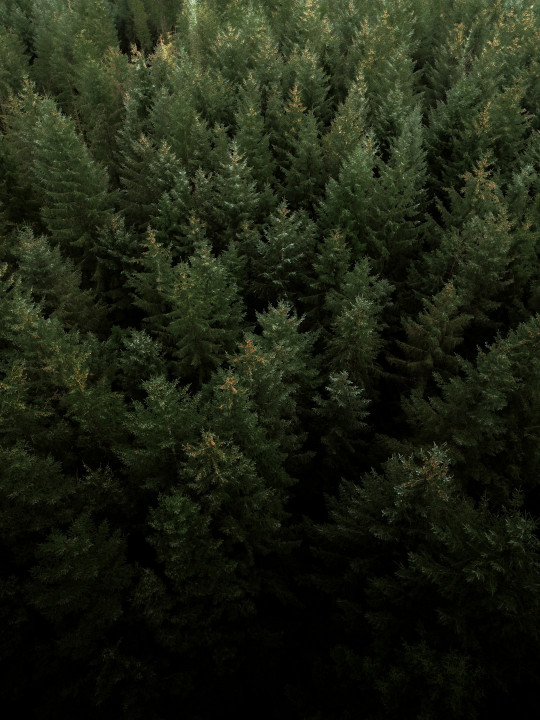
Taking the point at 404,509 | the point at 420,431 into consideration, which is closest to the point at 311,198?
the point at 420,431

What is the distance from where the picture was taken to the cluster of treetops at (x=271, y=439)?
10.3 meters

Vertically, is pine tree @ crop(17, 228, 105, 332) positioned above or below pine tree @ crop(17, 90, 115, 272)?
below

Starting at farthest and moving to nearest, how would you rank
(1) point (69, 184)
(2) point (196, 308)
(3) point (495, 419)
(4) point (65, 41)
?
(4) point (65, 41), (1) point (69, 184), (2) point (196, 308), (3) point (495, 419)

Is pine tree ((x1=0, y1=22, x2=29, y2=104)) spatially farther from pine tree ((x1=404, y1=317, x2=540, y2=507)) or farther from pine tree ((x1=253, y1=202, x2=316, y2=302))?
pine tree ((x1=404, y1=317, x2=540, y2=507))

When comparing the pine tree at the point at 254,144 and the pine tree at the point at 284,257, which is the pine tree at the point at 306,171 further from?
A: the pine tree at the point at 284,257

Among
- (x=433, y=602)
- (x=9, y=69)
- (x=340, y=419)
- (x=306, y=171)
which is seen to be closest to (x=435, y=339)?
(x=340, y=419)

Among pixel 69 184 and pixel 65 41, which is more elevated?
pixel 65 41

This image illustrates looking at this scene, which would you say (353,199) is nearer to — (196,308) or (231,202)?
(231,202)

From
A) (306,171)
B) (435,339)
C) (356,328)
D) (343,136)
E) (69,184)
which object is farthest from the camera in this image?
(306,171)

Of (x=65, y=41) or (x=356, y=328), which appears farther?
(x=65, y=41)

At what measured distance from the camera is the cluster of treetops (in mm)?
10328

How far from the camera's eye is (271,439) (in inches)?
564

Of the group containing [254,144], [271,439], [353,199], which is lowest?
[271,439]

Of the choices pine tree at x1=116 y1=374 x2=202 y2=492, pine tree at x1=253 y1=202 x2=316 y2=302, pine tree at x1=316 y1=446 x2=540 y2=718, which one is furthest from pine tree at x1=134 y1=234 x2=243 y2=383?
pine tree at x1=316 y1=446 x2=540 y2=718
